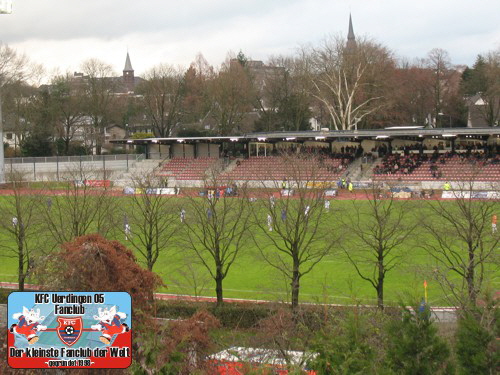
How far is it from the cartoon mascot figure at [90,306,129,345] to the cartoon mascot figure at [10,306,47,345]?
2.37ft

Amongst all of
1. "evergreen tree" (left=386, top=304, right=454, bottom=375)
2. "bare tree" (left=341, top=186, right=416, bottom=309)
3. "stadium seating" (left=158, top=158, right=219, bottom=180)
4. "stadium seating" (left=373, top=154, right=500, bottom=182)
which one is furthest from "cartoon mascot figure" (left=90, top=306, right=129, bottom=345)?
"stadium seating" (left=158, top=158, right=219, bottom=180)

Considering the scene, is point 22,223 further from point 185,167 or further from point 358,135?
point 185,167

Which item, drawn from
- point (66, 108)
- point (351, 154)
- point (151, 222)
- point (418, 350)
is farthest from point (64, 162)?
point (418, 350)

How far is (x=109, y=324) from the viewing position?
8.07 meters

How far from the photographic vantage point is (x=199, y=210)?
25953 mm

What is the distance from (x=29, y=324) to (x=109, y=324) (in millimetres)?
1035

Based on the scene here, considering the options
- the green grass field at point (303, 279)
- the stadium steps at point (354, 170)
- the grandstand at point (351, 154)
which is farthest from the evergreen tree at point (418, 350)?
the stadium steps at point (354, 170)

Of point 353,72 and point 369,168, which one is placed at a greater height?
point 353,72

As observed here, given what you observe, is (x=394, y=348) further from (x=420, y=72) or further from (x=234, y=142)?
(x=420, y=72)

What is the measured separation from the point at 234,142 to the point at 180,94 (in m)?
30.7

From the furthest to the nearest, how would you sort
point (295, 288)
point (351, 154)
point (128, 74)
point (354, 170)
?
point (128, 74) → point (351, 154) → point (354, 170) → point (295, 288)

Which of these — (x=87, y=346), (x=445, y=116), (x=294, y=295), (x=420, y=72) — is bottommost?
(x=294, y=295)

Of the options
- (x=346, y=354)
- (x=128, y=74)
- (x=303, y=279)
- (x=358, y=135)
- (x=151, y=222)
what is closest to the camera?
(x=346, y=354)

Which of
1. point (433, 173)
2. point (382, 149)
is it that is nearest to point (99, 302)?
point (433, 173)
